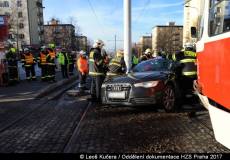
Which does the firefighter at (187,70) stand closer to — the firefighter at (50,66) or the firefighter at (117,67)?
the firefighter at (117,67)

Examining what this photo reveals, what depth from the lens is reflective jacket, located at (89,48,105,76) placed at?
33.3 feet

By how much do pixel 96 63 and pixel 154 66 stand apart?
1.72 m

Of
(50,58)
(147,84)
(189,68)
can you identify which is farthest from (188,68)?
(50,58)

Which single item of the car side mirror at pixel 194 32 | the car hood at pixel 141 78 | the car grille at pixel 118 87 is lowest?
the car grille at pixel 118 87

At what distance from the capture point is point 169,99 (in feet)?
28.0

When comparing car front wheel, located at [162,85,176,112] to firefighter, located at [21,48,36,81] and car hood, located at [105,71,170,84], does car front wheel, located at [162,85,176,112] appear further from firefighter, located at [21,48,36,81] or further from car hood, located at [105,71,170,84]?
firefighter, located at [21,48,36,81]

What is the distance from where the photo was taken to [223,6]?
4.57m

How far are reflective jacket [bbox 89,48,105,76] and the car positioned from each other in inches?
51.1

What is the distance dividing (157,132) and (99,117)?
2011 mm

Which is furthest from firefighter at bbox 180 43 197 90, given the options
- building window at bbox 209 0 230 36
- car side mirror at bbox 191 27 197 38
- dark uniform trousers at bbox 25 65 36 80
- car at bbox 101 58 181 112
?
dark uniform trousers at bbox 25 65 36 80

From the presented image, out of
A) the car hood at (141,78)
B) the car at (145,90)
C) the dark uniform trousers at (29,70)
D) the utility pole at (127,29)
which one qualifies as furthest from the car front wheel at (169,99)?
the dark uniform trousers at (29,70)

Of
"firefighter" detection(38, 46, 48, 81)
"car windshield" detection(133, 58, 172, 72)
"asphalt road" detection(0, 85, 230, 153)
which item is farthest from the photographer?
"firefighter" detection(38, 46, 48, 81)

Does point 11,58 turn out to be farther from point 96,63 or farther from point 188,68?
point 188,68

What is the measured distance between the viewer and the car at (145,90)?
8.22m
